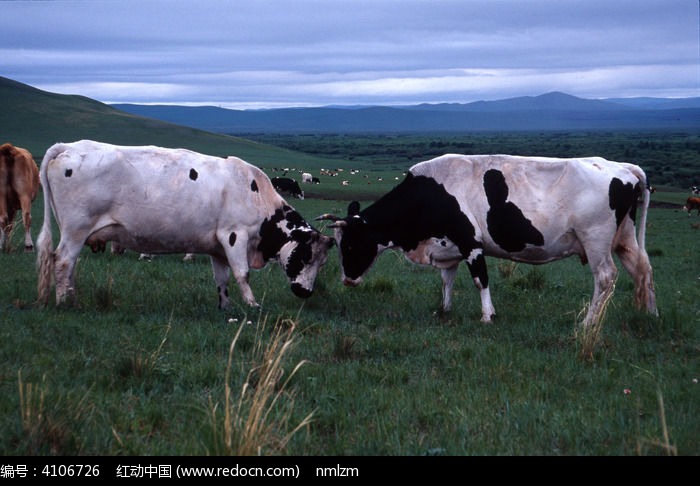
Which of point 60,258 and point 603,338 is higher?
point 60,258

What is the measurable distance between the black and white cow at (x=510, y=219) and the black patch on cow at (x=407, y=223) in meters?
0.01

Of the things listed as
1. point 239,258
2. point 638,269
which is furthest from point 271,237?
point 638,269

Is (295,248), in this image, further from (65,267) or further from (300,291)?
(65,267)

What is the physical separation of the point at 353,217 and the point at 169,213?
8.61ft

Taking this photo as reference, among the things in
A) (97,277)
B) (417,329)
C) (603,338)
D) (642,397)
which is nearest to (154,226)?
(97,277)

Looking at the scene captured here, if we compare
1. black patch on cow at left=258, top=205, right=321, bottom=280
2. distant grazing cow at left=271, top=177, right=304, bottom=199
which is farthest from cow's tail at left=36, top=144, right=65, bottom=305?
distant grazing cow at left=271, top=177, right=304, bottom=199

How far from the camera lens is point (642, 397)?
6613 millimetres

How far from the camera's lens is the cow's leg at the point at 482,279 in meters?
10.2

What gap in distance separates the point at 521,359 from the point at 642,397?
4.99 ft

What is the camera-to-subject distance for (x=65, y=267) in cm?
981

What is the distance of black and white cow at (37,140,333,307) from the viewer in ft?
32.4

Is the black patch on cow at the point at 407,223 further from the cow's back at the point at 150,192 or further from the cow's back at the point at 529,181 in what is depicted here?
the cow's back at the point at 150,192

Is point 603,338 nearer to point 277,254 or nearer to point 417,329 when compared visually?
point 417,329

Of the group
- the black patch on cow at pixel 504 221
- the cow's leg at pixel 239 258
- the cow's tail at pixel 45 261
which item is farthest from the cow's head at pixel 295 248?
the cow's tail at pixel 45 261
